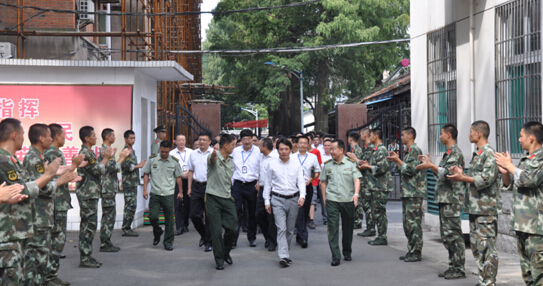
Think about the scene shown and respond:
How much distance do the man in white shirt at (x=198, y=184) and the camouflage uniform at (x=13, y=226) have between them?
512 centimetres

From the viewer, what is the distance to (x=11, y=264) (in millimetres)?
5316

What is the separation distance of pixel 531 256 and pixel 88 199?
6.19m

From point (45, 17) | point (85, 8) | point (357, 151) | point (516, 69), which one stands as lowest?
point (357, 151)

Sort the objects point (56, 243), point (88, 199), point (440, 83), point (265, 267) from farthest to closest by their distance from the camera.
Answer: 1. point (440, 83)
2. point (88, 199)
3. point (265, 267)
4. point (56, 243)

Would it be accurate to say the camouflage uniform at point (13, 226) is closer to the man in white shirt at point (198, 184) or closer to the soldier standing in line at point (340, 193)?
the soldier standing in line at point (340, 193)

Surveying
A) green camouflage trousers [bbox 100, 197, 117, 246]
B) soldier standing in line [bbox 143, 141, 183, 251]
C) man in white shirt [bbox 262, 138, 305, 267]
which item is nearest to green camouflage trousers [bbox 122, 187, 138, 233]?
soldier standing in line [bbox 143, 141, 183, 251]

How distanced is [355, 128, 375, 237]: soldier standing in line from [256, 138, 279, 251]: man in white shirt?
1941 mm

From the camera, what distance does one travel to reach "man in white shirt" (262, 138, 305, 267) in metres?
9.03

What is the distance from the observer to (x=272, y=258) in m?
9.62

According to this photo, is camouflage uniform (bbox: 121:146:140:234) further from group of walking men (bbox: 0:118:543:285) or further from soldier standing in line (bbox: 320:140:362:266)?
soldier standing in line (bbox: 320:140:362:266)

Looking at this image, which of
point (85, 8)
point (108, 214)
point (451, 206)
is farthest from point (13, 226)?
point (85, 8)

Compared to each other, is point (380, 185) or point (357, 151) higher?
point (357, 151)

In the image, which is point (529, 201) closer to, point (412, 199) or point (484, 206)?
point (484, 206)

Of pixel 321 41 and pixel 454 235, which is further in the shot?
pixel 321 41
